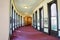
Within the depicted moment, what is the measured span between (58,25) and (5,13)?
4604 millimetres

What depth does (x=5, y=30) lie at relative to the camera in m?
2.42

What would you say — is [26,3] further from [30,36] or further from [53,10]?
[30,36]

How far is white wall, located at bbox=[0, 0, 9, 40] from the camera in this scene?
2396mm

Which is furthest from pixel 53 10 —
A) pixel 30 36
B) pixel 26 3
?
pixel 26 3

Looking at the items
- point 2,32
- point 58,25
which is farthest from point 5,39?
point 58,25

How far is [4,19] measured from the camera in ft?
8.07

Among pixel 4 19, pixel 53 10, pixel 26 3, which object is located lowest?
pixel 4 19

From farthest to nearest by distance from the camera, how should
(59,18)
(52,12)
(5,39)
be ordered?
1. (52,12)
2. (59,18)
3. (5,39)

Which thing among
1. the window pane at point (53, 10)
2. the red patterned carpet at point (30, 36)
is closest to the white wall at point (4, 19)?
the red patterned carpet at point (30, 36)

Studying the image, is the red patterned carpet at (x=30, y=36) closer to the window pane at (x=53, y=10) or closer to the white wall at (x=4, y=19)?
the window pane at (x=53, y=10)

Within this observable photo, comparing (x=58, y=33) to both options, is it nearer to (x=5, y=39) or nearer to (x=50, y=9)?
(x=50, y=9)

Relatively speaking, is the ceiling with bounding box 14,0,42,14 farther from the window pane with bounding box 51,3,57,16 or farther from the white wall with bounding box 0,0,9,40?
the white wall with bounding box 0,0,9,40

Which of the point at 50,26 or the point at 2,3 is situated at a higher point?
the point at 2,3

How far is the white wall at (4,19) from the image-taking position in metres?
2.40
